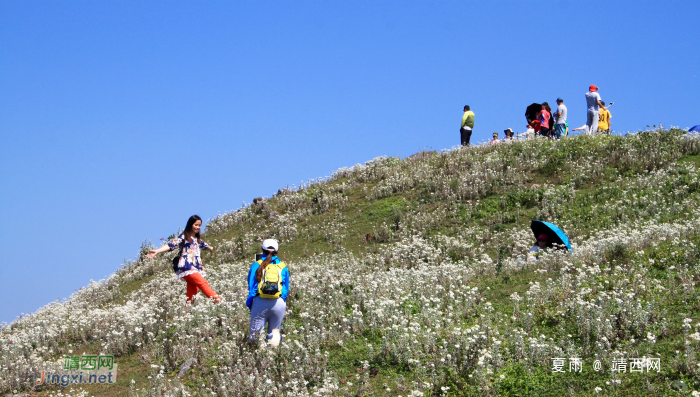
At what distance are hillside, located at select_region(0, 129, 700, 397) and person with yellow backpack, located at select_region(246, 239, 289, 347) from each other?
1.06 feet

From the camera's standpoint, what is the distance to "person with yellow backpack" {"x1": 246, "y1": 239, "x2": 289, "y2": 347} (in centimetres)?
930

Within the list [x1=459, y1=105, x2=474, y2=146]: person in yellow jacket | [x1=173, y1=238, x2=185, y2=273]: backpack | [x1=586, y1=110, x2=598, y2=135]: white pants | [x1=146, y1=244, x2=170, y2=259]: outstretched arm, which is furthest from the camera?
[x1=459, y1=105, x2=474, y2=146]: person in yellow jacket

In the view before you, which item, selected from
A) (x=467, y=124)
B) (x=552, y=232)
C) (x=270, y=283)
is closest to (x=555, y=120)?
(x=467, y=124)

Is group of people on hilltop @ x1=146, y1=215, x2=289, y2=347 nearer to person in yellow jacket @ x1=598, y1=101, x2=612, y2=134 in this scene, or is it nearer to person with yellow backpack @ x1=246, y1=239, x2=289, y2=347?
person with yellow backpack @ x1=246, y1=239, x2=289, y2=347

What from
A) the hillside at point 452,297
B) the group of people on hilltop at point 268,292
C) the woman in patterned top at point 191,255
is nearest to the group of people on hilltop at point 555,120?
the hillside at point 452,297

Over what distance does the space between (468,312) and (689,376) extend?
12.0 ft

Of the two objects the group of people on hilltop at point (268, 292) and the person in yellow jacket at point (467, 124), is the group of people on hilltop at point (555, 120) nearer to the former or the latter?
the person in yellow jacket at point (467, 124)

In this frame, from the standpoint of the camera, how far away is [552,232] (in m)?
13.2

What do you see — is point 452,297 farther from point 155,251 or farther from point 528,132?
point 528,132

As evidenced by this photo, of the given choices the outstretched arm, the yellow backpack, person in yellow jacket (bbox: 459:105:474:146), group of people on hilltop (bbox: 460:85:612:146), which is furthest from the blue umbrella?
person in yellow jacket (bbox: 459:105:474:146)

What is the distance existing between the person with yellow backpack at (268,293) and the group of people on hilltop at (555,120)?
17.3 m

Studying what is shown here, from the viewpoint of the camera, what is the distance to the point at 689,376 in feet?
22.0

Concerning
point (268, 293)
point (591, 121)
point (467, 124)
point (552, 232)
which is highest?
point (467, 124)

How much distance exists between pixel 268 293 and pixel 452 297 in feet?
9.36
